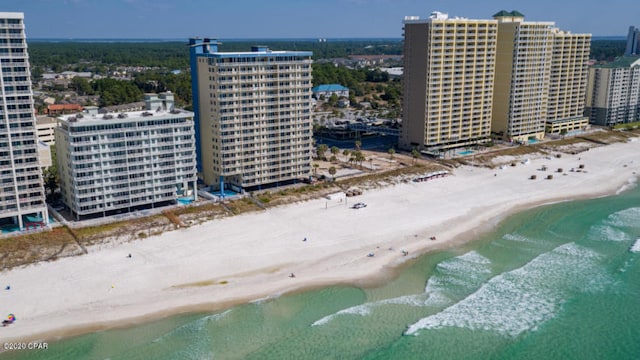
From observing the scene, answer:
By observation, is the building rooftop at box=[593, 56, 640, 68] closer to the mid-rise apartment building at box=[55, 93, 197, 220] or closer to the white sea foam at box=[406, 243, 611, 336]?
the white sea foam at box=[406, 243, 611, 336]

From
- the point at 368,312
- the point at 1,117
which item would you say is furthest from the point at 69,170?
the point at 368,312

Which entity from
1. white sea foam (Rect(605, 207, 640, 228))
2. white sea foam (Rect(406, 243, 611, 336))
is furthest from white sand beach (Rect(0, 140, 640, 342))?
white sea foam (Rect(406, 243, 611, 336))

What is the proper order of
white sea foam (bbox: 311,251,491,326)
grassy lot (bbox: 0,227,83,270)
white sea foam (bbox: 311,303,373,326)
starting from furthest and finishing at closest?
grassy lot (bbox: 0,227,83,270)
white sea foam (bbox: 311,251,491,326)
white sea foam (bbox: 311,303,373,326)

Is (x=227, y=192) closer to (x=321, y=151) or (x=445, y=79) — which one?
(x=321, y=151)

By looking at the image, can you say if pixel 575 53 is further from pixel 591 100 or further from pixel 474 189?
pixel 474 189

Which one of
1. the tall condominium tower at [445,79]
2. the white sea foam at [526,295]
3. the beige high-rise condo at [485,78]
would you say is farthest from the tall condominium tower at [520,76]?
the white sea foam at [526,295]

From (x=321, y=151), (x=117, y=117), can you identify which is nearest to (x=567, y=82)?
(x=321, y=151)
